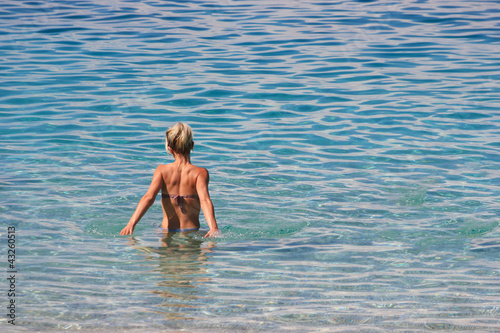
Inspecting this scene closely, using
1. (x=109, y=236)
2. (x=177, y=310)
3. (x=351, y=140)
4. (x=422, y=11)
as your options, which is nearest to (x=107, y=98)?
(x=351, y=140)

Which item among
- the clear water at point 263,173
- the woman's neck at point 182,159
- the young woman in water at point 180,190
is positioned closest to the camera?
the clear water at point 263,173

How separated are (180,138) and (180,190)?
569 mm

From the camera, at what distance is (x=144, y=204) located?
682 cm

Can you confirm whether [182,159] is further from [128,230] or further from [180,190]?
[128,230]

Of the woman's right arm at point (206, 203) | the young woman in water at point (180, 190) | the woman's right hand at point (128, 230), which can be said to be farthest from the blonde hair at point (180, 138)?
the woman's right hand at point (128, 230)

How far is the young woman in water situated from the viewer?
269 inches

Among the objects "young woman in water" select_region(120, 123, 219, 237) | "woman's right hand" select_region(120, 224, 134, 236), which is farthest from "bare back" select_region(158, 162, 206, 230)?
"woman's right hand" select_region(120, 224, 134, 236)

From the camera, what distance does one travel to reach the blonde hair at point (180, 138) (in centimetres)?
684

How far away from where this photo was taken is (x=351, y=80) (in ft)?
50.0

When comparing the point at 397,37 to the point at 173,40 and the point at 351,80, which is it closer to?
the point at 351,80

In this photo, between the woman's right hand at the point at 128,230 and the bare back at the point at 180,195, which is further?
the bare back at the point at 180,195

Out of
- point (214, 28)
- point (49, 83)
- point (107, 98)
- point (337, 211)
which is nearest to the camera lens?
point (337, 211)

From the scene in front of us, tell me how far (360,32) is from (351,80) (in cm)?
568

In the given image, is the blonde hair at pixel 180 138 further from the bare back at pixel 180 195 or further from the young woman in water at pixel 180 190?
the bare back at pixel 180 195
